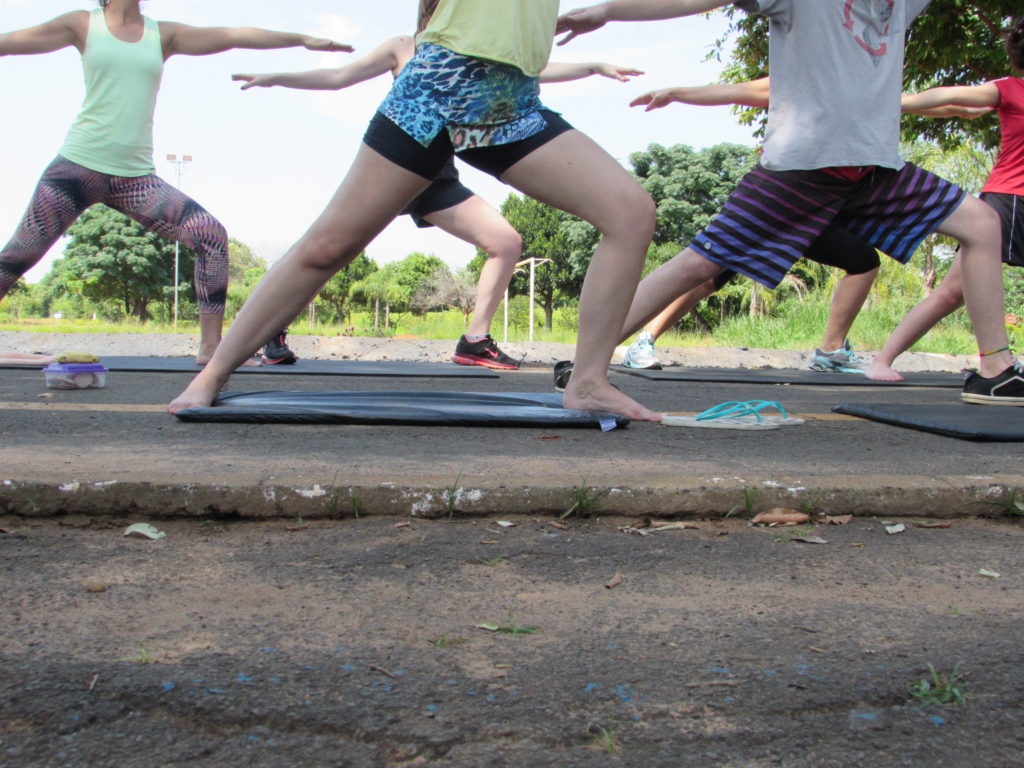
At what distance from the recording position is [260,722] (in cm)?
121

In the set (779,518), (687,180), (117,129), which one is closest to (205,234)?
(117,129)

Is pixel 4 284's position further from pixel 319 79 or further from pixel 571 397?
pixel 571 397

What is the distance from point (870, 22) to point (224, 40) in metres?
3.70

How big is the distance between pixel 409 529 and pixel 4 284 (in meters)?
4.66

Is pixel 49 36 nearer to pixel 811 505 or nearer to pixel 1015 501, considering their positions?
pixel 811 505

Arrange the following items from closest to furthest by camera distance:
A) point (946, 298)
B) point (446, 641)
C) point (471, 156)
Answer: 1. point (446, 641)
2. point (471, 156)
3. point (946, 298)

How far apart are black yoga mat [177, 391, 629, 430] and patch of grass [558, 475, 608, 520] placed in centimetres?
121

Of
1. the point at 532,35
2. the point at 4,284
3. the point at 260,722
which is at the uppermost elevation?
the point at 532,35

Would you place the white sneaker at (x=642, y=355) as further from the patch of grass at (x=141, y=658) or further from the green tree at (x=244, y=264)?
the green tree at (x=244, y=264)

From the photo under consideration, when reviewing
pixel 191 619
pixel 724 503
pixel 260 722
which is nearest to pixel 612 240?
pixel 724 503

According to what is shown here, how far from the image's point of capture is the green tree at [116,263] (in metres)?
68.4

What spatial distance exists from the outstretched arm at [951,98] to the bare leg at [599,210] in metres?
2.76

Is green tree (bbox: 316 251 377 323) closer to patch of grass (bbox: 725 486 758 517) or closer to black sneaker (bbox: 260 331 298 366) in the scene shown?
black sneaker (bbox: 260 331 298 366)

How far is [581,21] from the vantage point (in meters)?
3.65
